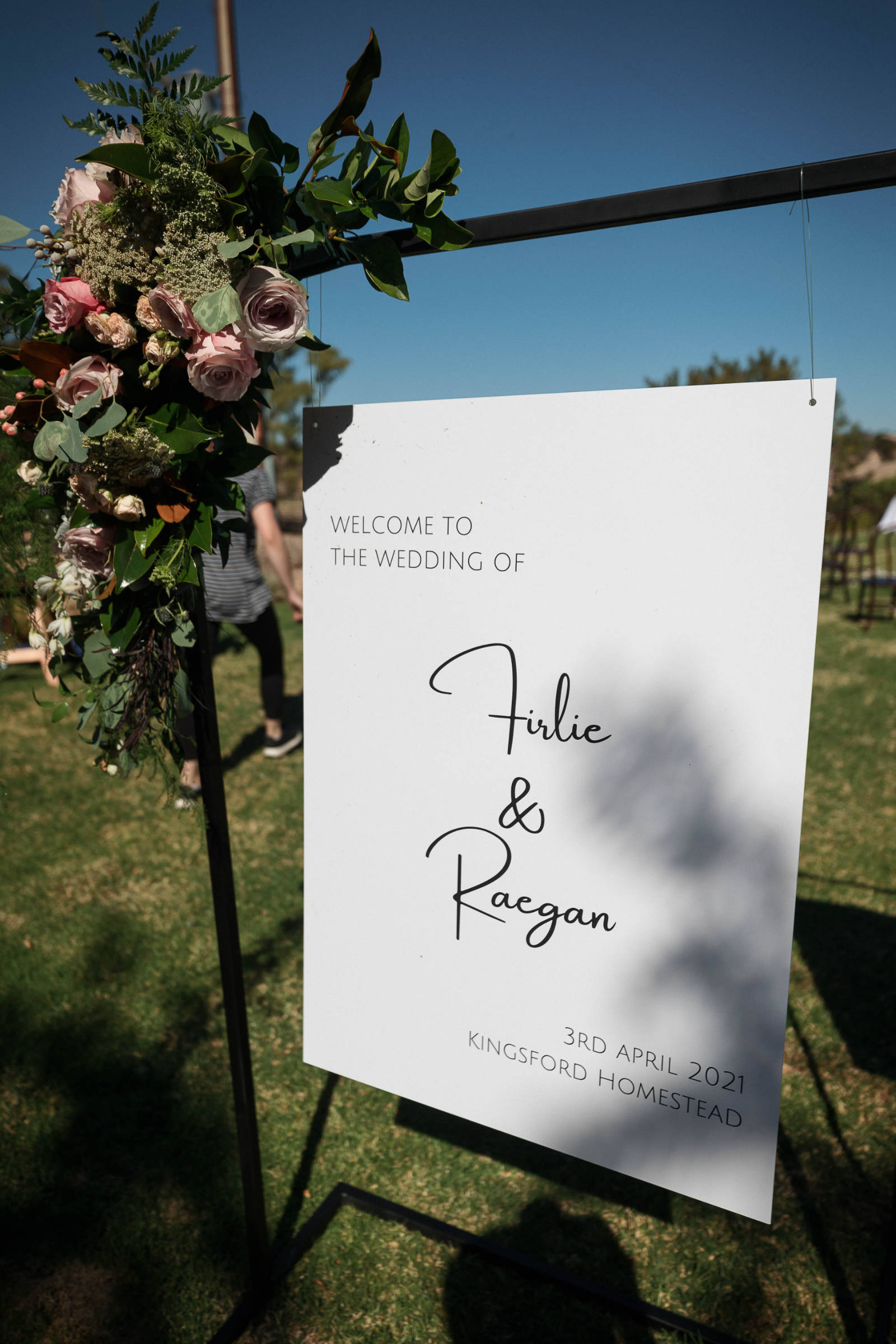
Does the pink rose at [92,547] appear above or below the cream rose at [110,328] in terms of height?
below

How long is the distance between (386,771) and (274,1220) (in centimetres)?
119

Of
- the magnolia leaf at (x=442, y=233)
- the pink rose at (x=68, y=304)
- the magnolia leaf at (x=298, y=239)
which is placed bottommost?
the pink rose at (x=68, y=304)

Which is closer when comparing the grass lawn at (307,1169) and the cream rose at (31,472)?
the cream rose at (31,472)

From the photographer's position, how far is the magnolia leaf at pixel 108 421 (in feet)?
3.53

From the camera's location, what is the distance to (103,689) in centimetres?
131

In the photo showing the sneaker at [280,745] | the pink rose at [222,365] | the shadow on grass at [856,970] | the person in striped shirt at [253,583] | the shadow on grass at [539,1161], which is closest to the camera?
the pink rose at [222,365]

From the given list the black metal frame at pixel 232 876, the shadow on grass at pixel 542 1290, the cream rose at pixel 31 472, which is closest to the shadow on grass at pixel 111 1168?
the black metal frame at pixel 232 876

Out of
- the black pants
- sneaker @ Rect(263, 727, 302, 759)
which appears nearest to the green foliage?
the black pants

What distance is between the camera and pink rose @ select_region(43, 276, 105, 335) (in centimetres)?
107

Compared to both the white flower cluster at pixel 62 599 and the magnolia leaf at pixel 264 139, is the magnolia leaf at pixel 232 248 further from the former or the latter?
the white flower cluster at pixel 62 599

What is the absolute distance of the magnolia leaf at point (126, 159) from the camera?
96cm

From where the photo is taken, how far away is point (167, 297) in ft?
3.41

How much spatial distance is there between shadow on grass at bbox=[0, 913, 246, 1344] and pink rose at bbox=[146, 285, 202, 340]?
1818 millimetres

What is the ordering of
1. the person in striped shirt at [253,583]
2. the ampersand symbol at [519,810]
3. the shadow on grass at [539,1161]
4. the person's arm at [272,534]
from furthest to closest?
the person's arm at [272,534]
the person in striped shirt at [253,583]
the shadow on grass at [539,1161]
the ampersand symbol at [519,810]
